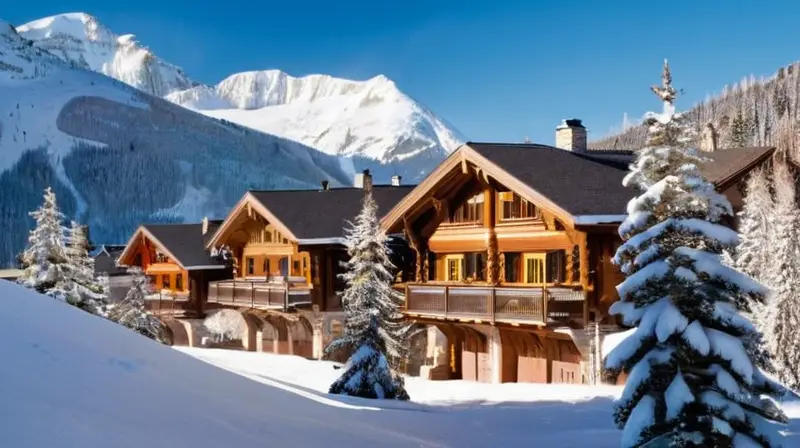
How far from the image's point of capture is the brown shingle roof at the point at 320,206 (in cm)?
3675

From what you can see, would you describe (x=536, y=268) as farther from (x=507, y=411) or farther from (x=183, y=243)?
(x=183, y=243)

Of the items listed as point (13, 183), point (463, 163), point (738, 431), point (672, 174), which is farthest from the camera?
point (13, 183)

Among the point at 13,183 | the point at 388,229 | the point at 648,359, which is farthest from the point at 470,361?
the point at 13,183

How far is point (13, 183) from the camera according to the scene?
177875mm

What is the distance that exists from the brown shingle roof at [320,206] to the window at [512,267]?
35.9 feet

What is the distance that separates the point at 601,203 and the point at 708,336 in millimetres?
11814

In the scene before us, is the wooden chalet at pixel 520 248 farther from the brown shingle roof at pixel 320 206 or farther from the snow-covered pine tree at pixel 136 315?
the snow-covered pine tree at pixel 136 315

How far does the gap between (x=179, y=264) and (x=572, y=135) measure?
83.6 feet

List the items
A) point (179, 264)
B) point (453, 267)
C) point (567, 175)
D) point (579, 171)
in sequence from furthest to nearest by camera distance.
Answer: point (179, 264)
point (453, 267)
point (579, 171)
point (567, 175)

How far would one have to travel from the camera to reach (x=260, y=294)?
3750 cm

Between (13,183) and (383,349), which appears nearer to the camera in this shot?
(383,349)

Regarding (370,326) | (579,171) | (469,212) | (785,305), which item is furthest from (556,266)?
(785,305)

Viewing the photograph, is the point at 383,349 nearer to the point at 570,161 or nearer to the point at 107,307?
the point at 570,161

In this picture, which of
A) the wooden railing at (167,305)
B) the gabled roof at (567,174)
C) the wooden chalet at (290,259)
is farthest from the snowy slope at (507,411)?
the wooden railing at (167,305)
